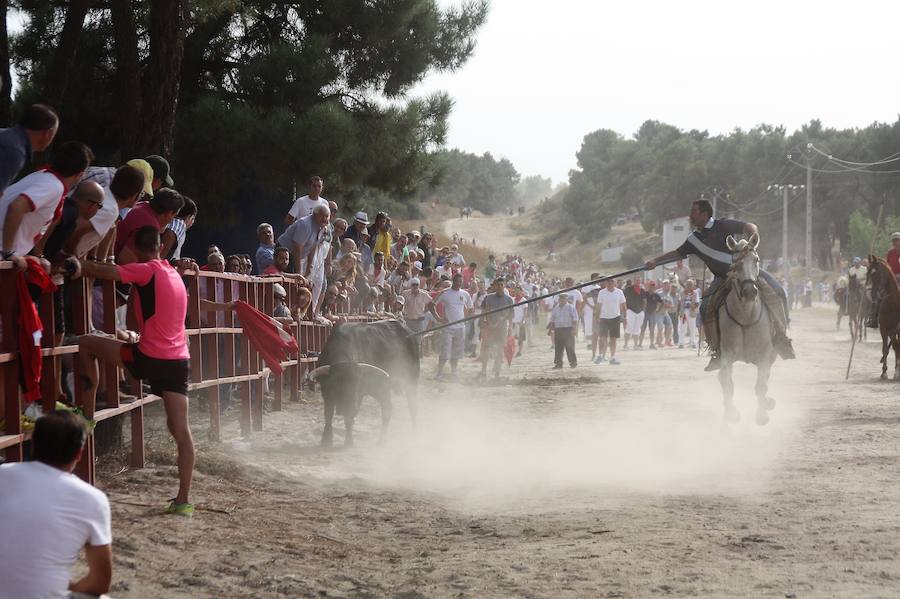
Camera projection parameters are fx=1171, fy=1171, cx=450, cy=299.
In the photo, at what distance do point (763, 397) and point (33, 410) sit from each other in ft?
29.5

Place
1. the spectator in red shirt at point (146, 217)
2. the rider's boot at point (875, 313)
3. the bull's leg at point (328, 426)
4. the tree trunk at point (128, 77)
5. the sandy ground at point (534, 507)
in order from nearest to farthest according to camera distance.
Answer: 1. the sandy ground at point (534, 507)
2. the spectator in red shirt at point (146, 217)
3. the bull's leg at point (328, 426)
4. the tree trunk at point (128, 77)
5. the rider's boot at point (875, 313)

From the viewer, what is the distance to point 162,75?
13.9 metres

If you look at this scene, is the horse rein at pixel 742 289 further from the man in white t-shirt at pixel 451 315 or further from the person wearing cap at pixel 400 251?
the person wearing cap at pixel 400 251

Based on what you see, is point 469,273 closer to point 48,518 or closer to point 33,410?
point 33,410

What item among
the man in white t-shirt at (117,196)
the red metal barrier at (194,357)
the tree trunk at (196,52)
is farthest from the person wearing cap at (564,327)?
the man in white t-shirt at (117,196)

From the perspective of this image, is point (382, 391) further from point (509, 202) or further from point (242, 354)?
point (509, 202)

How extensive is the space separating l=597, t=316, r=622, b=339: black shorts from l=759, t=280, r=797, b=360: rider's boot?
13.2 metres

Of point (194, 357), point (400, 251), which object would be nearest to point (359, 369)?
point (194, 357)

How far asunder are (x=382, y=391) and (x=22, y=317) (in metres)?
6.36

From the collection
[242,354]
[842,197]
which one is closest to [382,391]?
[242,354]

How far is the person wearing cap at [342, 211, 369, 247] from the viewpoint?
18.4m

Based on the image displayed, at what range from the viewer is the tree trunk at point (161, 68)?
13.9 metres

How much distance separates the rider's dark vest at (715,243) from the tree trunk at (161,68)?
629cm

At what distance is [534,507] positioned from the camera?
28.5ft
